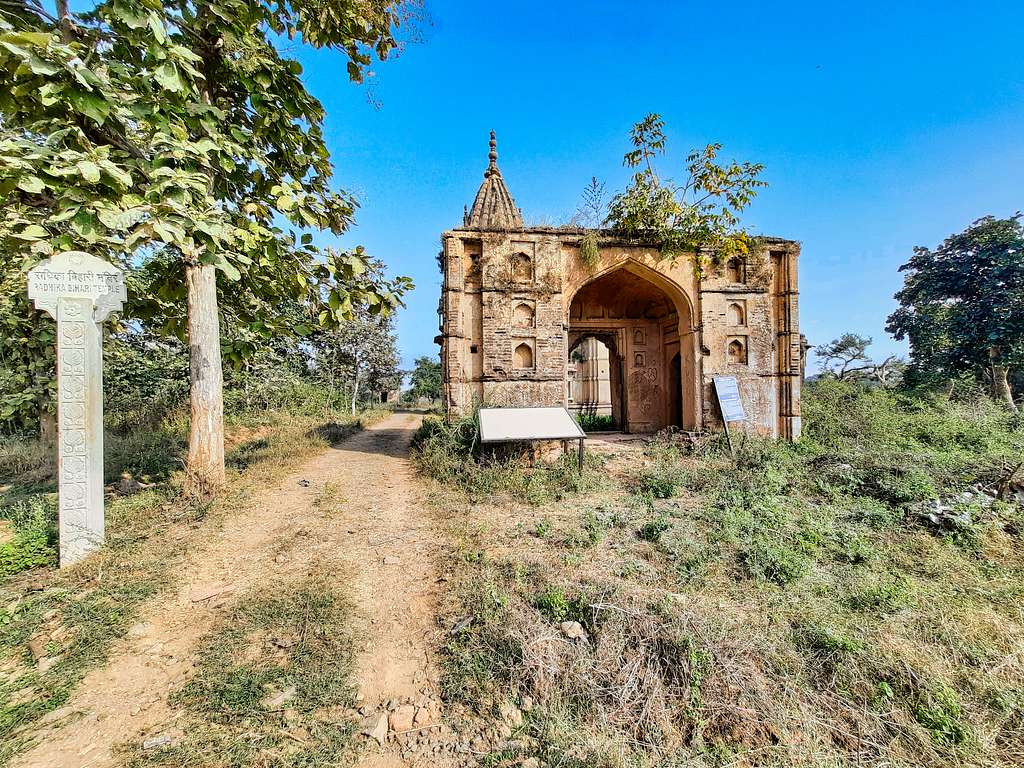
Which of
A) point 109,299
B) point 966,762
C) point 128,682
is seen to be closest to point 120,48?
point 109,299

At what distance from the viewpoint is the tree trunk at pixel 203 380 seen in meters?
6.14

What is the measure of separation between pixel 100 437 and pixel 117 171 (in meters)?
3.19

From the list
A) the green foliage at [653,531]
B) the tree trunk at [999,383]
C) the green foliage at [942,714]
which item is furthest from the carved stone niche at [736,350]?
the tree trunk at [999,383]

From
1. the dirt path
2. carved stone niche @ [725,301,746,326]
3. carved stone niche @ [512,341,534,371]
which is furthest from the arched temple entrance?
the dirt path

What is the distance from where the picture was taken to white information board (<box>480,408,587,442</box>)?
8484mm

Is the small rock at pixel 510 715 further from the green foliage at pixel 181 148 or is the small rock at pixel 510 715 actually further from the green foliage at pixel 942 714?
the green foliage at pixel 181 148

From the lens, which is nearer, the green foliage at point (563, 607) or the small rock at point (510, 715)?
the small rock at point (510, 715)

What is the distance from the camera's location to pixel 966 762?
2662mm

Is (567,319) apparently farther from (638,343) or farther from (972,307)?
(972,307)

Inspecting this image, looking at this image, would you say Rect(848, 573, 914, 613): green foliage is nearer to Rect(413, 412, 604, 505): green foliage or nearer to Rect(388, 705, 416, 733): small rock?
Rect(413, 412, 604, 505): green foliage

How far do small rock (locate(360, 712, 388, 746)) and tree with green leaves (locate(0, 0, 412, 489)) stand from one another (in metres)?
4.20

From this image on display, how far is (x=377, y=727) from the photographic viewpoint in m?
2.65

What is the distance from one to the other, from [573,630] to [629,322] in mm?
13360

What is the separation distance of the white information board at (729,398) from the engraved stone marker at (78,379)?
13.4 metres
